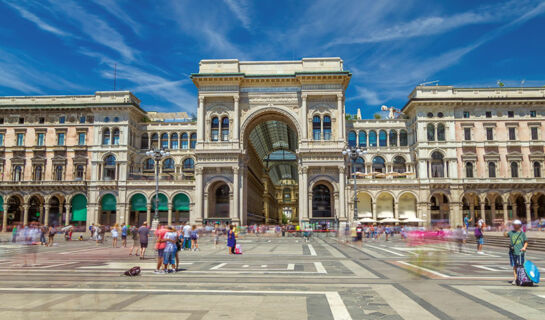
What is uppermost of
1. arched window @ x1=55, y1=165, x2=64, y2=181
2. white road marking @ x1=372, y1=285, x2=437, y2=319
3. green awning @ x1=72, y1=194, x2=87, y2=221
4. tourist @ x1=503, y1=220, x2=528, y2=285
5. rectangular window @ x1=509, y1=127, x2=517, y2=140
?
rectangular window @ x1=509, y1=127, x2=517, y2=140

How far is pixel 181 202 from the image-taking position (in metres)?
66.4

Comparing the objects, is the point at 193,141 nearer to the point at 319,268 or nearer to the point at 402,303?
the point at 319,268

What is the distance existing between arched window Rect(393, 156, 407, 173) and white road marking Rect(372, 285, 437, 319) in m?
58.8

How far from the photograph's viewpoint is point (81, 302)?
32.3ft

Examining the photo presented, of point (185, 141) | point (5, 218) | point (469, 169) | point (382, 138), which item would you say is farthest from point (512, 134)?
point (5, 218)

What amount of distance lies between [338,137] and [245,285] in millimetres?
49089

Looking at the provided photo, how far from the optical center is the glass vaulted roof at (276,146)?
267ft

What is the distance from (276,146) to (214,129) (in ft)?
141

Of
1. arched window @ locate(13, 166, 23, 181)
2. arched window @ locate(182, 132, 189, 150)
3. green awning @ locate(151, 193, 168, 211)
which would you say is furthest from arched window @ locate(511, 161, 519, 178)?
arched window @ locate(13, 166, 23, 181)

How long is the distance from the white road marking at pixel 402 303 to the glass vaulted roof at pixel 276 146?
Result: 2545 inches

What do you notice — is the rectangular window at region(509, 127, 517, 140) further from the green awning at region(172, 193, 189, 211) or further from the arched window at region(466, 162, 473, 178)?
the green awning at region(172, 193, 189, 211)

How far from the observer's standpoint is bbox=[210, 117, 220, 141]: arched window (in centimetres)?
6166

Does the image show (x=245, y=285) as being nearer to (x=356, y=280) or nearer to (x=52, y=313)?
(x=356, y=280)

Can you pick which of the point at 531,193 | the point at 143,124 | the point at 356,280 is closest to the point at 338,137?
the point at 531,193
